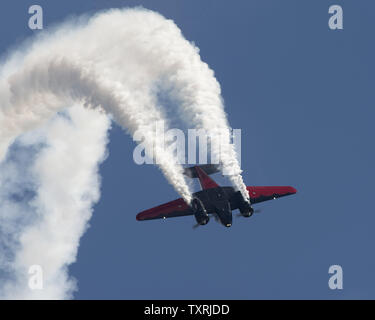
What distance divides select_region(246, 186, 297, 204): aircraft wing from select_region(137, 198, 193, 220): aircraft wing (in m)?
7.37

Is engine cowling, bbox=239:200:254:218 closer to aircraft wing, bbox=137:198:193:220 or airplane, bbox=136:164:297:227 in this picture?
airplane, bbox=136:164:297:227

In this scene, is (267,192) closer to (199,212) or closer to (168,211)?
(168,211)

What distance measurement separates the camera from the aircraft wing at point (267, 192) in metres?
89.1

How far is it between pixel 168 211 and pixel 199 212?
7.11m

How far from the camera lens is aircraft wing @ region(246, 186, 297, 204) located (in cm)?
8906

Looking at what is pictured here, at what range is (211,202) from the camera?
82375mm

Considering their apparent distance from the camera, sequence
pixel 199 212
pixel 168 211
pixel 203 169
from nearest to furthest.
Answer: pixel 199 212 → pixel 168 211 → pixel 203 169

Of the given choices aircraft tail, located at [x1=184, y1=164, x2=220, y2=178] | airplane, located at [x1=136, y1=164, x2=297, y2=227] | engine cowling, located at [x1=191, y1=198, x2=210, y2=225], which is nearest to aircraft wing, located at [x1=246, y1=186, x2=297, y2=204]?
airplane, located at [x1=136, y1=164, x2=297, y2=227]

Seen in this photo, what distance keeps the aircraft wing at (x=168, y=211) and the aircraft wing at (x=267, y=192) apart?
7370 mm

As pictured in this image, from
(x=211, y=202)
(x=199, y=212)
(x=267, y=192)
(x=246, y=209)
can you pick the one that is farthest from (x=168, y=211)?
(x=267, y=192)

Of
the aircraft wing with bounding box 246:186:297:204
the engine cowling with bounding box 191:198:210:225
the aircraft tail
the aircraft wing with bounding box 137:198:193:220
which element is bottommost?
the engine cowling with bounding box 191:198:210:225
